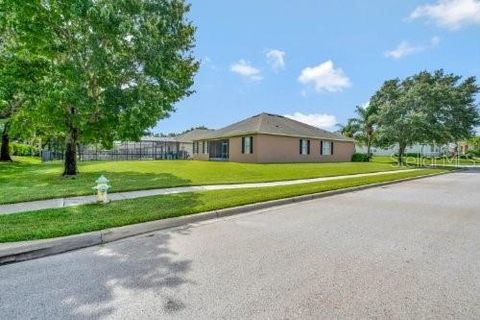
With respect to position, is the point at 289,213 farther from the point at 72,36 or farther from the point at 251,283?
the point at 72,36

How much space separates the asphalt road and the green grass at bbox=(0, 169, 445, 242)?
2.35 feet

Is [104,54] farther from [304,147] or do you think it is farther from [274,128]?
[304,147]

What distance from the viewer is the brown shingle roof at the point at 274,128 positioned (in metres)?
27.6

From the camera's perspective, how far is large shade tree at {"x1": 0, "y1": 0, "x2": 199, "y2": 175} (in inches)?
419

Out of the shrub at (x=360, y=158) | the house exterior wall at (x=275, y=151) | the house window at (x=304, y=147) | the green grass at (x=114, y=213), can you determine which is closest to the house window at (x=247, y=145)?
the house exterior wall at (x=275, y=151)

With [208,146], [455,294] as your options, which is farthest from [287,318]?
[208,146]

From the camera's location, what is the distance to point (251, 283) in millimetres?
3674

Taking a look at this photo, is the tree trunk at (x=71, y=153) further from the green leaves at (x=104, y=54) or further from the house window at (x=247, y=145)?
the house window at (x=247, y=145)

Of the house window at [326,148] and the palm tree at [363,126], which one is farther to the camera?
the palm tree at [363,126]

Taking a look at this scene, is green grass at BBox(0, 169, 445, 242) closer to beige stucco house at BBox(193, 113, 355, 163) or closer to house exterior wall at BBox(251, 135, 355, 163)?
house exterior wall at BBox(251, 135, 355, 163)

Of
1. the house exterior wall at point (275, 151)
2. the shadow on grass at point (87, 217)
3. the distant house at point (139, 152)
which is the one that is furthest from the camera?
the distant house at point (139, 152)

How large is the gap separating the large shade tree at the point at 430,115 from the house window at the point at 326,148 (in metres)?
5.08

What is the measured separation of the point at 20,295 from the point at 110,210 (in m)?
3.64

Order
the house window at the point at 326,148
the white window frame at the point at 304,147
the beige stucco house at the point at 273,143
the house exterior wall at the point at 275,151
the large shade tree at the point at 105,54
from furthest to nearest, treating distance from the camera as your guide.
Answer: the house window at the point at 326,148
the white window frame at the point at 304,147
the beige stucco house at the point at 273,143
the house exterior wall at the point at 275,151
the large shade tree at the point at 105,54
